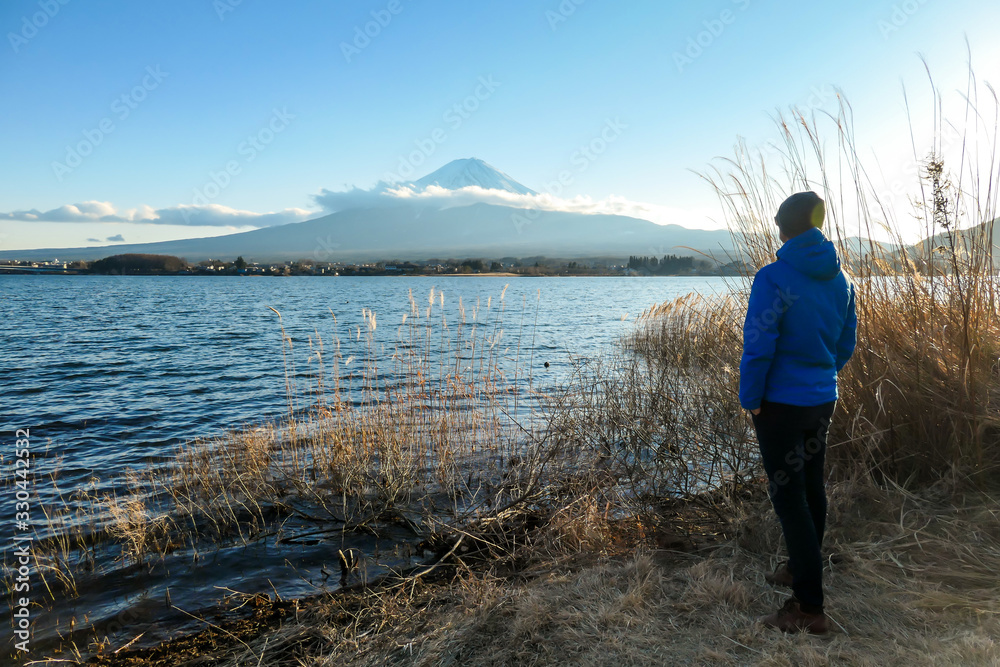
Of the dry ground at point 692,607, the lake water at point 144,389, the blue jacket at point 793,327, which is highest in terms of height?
the blue jacket at point 793,327

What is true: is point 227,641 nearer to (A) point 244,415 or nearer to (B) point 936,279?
(B) point 936,279

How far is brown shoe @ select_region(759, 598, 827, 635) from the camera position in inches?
112

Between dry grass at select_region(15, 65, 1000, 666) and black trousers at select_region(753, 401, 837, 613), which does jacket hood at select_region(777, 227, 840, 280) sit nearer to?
black trousers at select_region(753, 401, 837, 613)

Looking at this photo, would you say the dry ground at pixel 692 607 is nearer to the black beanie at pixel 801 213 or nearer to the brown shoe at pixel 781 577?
the brown shoe at pixel 781 577

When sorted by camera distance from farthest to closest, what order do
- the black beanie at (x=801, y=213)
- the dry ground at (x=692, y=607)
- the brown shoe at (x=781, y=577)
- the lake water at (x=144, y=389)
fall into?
the lake water at (x=144, y=389) → the brown shoe at (x=781, y=577) → the black beanie at (x=801, y=213) → the dry ground at (x=692, y=607)

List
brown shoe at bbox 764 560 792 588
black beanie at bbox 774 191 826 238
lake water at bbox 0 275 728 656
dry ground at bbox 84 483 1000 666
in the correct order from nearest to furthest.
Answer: dry ground at bbox 84 483 1000 666, black beanie at bbox 774 191 826 238, brown shoe at bbox 764 560 792 588, lake water at bbox 0 275 728 656

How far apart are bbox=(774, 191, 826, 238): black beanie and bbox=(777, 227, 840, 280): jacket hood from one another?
0.19ft

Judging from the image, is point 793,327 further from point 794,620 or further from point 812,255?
point 794,620

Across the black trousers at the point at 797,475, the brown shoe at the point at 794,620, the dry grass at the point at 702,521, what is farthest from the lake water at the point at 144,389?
the black trousers at the point at 797,475

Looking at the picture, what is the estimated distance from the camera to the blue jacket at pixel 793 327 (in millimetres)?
2836

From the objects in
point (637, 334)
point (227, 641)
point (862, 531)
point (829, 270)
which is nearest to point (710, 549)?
point (862, 531)

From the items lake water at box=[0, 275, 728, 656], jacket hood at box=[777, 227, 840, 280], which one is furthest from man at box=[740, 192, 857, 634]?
lake water at box=[0, 275, 728, 656]

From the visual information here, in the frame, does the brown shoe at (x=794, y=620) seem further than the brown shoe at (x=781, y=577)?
No

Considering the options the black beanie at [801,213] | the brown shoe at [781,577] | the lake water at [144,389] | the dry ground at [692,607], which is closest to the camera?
the dry ground at [692,607]
